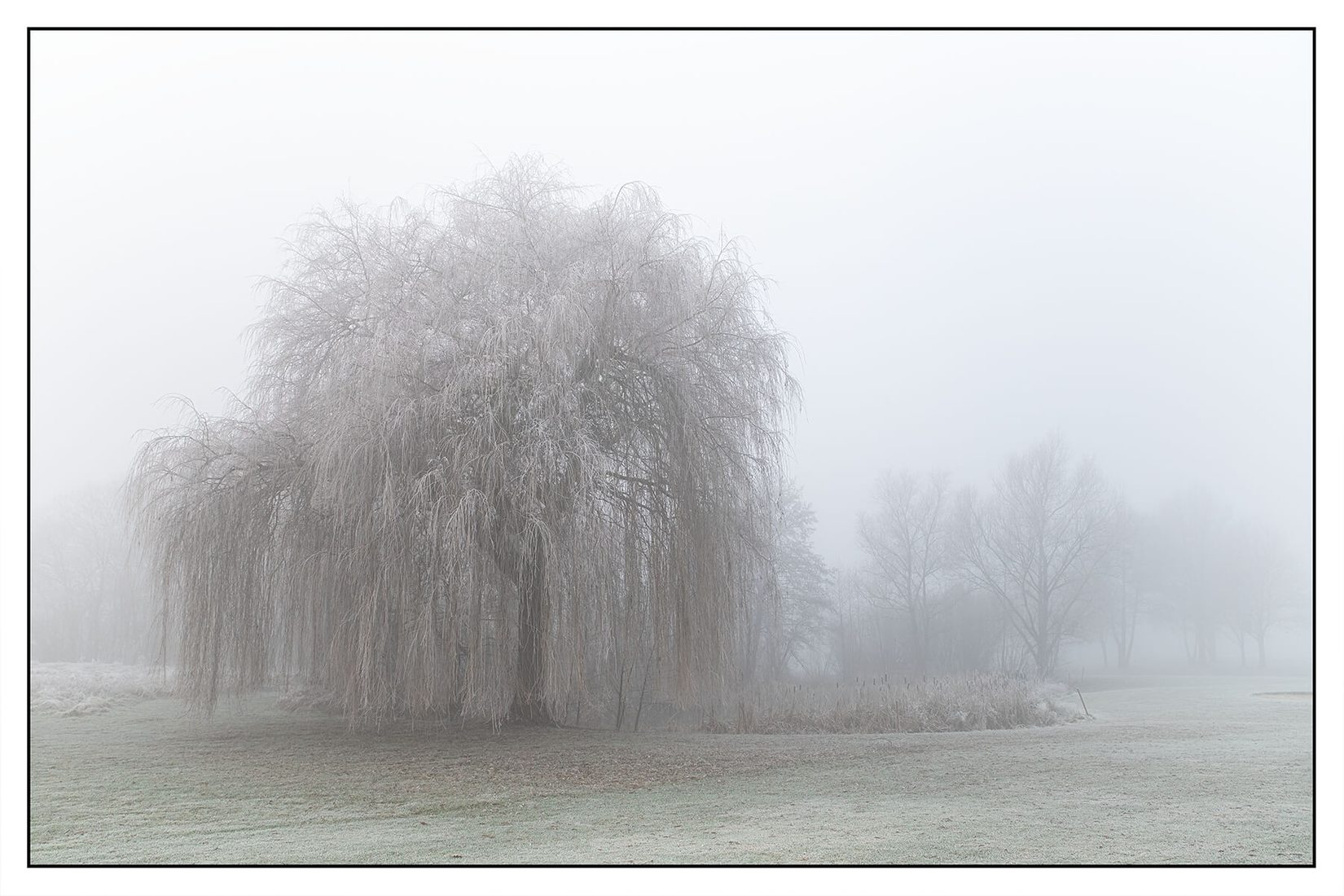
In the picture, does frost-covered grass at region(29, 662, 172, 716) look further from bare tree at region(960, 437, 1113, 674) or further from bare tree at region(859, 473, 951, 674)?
bare tree at region(960, 437, 1113, 674)

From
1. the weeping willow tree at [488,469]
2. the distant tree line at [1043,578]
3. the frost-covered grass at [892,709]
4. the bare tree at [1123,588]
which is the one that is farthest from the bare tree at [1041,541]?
the weeping willow tree at [488,469]

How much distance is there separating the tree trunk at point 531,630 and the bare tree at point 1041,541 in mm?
10903

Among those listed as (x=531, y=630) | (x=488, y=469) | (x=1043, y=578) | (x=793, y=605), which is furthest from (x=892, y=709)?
(x=488, y=469)

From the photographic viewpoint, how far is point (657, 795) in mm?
7844

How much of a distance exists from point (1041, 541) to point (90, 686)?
16604mm

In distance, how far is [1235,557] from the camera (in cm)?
1766

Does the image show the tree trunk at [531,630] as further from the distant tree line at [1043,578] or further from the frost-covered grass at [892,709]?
the distant tree line at [1043,578]

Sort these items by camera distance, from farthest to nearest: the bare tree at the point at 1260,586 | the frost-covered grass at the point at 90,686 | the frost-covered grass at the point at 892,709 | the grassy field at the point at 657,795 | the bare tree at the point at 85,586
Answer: the bare tree at the point at 1260,586
the bare tree at the point at 85,586
the frost-covered grass at the point at 90,686
the frost-covered grass at the point at 892,709
the grassy field at the point at 657,795

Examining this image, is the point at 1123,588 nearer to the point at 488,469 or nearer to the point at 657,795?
the point at 657,795

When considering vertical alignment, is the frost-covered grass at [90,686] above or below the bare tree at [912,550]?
below

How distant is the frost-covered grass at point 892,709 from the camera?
12570mm

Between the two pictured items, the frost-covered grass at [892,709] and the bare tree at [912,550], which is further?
the bare tree at [912,550]

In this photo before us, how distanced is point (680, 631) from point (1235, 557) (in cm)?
1270

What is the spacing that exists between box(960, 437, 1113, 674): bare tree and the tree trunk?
10.9m
